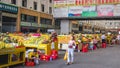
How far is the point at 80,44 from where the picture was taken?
90.6ft

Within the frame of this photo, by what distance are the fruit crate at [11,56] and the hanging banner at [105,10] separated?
27.0 meters

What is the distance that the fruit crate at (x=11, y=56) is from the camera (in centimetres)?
1402

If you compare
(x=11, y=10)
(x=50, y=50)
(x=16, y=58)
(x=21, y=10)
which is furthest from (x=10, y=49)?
(x=21, y=10)

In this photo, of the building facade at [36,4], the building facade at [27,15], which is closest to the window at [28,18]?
the building facade at [27,15]

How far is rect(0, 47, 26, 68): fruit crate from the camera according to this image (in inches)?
552

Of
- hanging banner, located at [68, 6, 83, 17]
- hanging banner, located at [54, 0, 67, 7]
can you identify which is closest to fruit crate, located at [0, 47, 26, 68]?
hanging banner, located at [68, 6, 83, 17]

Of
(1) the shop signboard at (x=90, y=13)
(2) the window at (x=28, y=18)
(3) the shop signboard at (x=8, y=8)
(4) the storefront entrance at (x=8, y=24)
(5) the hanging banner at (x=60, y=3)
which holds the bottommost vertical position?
(4) the storefront entrance at (x=8, y=24)

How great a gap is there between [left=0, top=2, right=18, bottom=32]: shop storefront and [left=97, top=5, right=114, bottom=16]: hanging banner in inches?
512

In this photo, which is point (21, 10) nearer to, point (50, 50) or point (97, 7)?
point (97, 7)

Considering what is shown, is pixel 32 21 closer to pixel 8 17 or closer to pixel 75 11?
pixel 8 17

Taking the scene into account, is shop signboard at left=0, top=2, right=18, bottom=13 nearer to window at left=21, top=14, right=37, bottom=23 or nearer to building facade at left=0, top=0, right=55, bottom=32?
building facade at left=0, top=0, right=55, bottom=32

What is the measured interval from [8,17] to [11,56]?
2706cm

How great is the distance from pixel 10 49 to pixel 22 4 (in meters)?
32.5

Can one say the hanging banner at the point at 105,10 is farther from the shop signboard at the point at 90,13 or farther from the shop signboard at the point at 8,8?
the shop signboard at the point at 8,8
